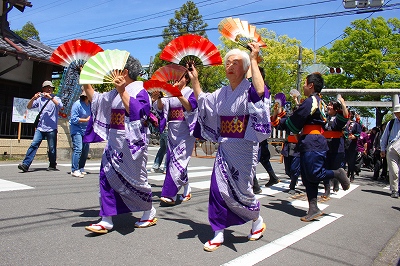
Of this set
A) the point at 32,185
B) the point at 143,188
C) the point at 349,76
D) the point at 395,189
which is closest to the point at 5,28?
the point at 32,185

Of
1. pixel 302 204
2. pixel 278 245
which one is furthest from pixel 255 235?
pixel 302 204

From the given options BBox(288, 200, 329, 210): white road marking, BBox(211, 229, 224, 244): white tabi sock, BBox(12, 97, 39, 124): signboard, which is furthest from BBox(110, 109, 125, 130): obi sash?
BBox(12, 97, 39, 124): signboard

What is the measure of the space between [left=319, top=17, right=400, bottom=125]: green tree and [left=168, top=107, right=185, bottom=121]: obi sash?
2391cm

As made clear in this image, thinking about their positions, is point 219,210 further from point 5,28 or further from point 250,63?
point 5,28

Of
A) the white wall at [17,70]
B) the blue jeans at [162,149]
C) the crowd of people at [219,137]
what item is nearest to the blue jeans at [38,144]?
the blue jeans at [162,149]

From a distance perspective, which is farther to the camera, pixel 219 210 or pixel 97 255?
pixel 219 210

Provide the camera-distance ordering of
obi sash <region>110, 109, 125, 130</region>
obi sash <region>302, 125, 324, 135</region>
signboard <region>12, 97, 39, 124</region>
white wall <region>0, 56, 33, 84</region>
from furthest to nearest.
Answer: white wall <region>0, 56, 33, 84</region>, signboard <region>12, 97, 39, 124</region>, obi sash <region>302, 125, 324, 135</region>, obi sash <region>110, 109, 125, 130</region>

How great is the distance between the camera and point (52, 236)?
11.1 ft

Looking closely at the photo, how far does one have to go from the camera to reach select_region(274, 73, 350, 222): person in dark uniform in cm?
465

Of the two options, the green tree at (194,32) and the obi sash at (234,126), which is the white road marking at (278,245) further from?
the green tree at (194,32)

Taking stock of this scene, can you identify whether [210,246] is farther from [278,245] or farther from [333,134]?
[333,134]

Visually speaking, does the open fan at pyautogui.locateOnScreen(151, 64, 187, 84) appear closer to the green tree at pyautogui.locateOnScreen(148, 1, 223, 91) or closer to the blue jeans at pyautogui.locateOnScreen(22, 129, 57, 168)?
the blue jeans at pyautogui.locateOnScreen(22, 129, 57, 168)

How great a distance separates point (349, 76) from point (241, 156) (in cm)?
2865

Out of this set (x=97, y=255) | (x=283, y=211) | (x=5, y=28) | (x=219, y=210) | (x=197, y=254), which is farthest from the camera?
(x=5, y=28)
